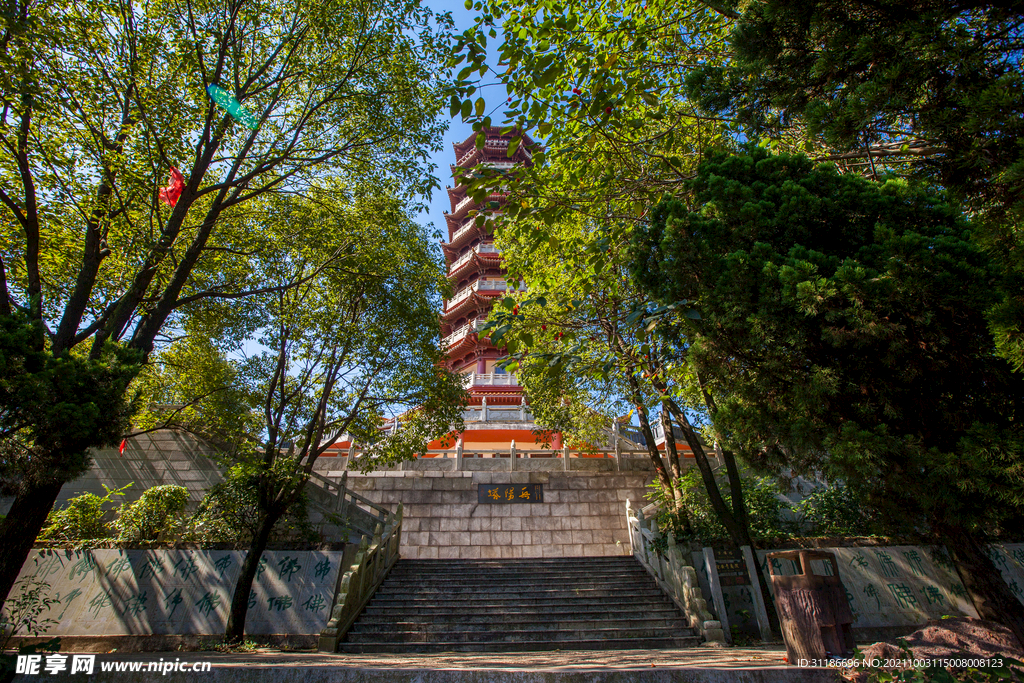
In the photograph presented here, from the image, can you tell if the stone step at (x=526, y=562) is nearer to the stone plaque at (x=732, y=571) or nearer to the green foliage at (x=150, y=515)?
the stone plaque at (x=732, y=571)

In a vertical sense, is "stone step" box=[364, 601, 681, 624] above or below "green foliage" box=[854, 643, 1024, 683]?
above

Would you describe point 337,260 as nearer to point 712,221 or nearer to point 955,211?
point 712,221

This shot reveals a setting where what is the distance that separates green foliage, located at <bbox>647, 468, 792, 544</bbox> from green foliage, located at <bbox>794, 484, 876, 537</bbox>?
43 centimetres

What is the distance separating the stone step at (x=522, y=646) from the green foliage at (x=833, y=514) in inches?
137

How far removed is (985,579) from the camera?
10.6 feet

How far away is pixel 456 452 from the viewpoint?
10.3 m

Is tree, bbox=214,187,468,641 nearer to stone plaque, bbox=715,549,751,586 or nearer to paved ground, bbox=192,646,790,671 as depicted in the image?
paved ground, bbox=192,646,790,671

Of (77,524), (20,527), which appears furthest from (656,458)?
(77,524)

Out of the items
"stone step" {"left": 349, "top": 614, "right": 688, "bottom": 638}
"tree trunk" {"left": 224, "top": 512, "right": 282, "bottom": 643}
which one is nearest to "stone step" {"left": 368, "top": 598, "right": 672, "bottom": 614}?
"stone step" {"left": 349, "top": 614, "right": 688, "bottom": 638}

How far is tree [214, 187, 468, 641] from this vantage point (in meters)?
6.77

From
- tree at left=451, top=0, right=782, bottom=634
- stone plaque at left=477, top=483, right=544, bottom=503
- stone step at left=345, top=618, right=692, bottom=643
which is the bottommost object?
stone step at left=345, top=618, right=692, bottom=643

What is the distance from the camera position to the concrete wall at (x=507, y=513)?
367 inches

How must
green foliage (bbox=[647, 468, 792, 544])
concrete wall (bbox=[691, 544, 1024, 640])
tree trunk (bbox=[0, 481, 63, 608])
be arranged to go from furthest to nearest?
green foliage (bbox=[647, 468, 792, 544]) → concrete wall (bbox=[691, 544, 1024, 640]) → tree trunk (bbox=[0, 481, 63, 608])

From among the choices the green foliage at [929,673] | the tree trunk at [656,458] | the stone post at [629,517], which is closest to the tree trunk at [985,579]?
the green foliage at [929,673]
